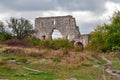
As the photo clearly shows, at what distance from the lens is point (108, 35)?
49000 mm

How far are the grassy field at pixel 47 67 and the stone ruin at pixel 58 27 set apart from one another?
151ft

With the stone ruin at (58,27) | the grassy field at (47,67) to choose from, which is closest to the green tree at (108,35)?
the stone ruin at (58,27)

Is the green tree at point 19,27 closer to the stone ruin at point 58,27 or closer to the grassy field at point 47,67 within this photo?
the stone ruin at point 58,27

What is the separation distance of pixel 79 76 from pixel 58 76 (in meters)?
1.05

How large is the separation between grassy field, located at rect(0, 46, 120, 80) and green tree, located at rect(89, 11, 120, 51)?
21.5 m

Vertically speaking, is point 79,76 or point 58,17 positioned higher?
point 58,17

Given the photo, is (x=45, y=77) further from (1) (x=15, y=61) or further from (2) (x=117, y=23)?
(2) (x=117, y=23)

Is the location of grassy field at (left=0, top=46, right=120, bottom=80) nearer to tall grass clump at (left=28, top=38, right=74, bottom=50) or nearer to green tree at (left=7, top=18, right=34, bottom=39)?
tall grass clump at (left=28, top=38, right=74, bottom=50)

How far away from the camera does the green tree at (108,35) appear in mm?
48906

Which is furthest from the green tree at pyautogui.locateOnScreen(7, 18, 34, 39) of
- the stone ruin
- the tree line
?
the stone ruin

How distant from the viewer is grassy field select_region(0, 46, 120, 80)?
17.5 meters

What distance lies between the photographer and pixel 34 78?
55.0 ft

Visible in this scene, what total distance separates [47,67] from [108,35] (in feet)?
93.7

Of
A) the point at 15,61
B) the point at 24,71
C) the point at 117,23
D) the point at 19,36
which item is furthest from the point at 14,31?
the point at 24,71
